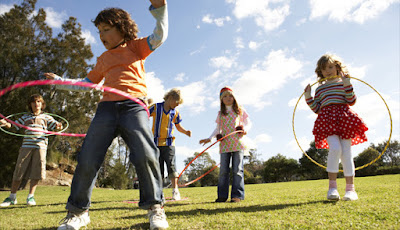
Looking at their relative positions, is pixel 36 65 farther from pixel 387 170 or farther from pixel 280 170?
pixel 387 170

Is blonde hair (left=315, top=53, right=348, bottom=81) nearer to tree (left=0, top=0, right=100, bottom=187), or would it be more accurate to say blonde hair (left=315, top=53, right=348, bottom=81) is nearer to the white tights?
the white tights

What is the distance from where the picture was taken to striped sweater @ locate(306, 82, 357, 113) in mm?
4051

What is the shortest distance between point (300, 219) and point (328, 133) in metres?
1.83

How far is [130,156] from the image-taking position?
267 cm

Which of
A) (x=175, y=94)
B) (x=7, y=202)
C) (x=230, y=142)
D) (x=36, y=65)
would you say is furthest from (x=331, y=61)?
→ (x=36, y=65)

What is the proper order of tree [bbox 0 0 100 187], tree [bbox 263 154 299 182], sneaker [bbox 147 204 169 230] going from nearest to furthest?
sneaker [bbox 147 204 169 230]
tree [bbox 0 0 100 187]
tree [bbox 263 154 299 182]

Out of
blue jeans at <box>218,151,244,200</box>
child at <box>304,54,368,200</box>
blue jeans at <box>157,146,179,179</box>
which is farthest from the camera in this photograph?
blue jeans at <box>157,146,179,179</box>

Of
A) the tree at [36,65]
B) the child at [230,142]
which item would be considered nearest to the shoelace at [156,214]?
the child at [230,142]

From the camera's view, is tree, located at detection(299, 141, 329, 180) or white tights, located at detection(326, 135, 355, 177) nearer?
white tights, located at detection(326, 135, 355, 177)

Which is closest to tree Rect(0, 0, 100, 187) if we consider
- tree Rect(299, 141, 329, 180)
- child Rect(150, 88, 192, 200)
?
child Rect(150, 88, 192, 200)

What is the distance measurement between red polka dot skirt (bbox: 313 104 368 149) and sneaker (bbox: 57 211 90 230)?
11.0 feet

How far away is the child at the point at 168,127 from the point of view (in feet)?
17.9

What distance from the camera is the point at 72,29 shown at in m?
Answer: 21.8

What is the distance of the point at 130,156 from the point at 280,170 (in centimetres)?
3463
